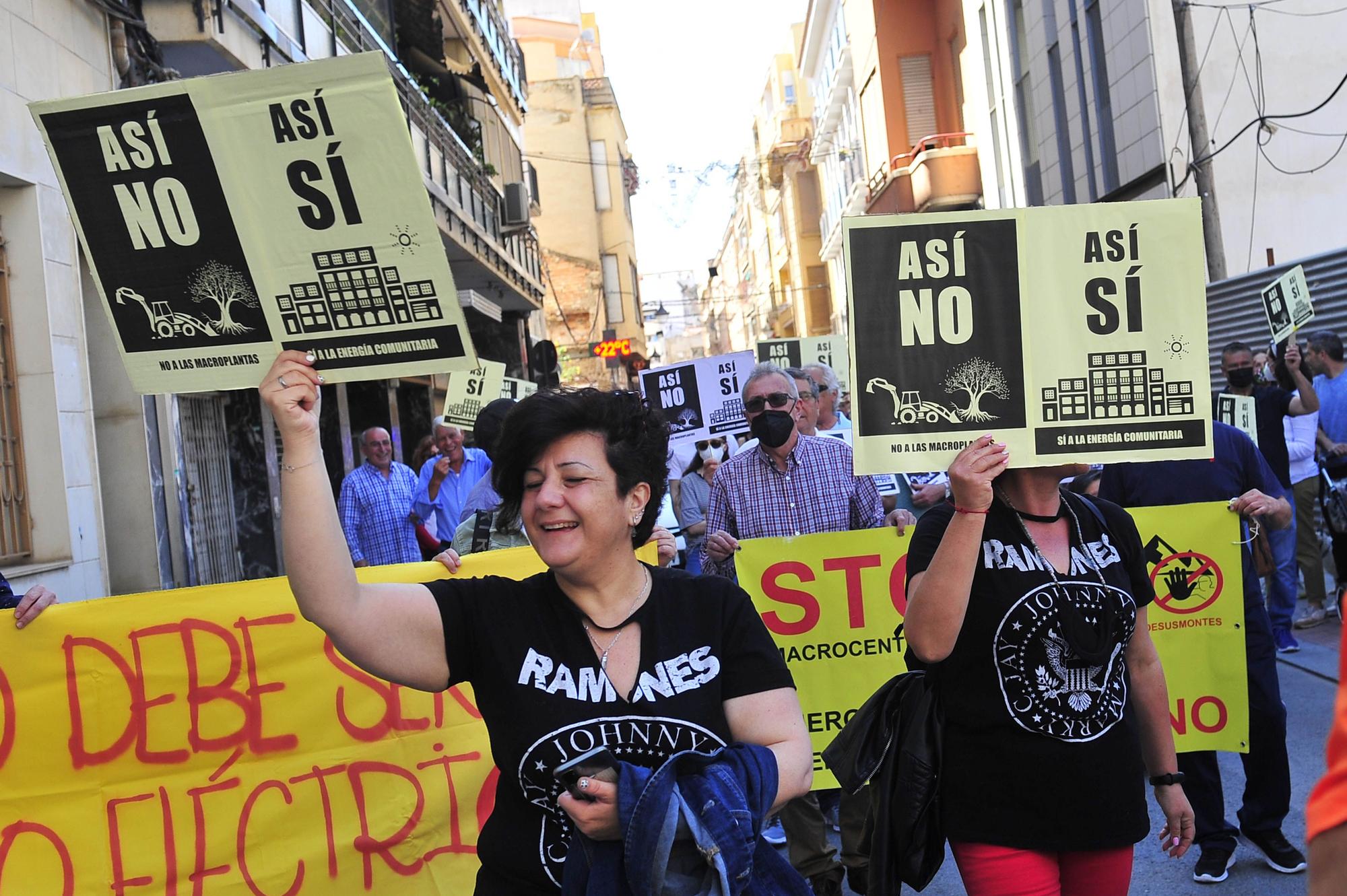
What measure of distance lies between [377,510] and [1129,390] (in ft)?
22.1

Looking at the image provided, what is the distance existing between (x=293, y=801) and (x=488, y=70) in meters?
25.2

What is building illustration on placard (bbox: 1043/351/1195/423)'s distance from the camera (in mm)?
3262

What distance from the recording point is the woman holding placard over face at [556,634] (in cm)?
246

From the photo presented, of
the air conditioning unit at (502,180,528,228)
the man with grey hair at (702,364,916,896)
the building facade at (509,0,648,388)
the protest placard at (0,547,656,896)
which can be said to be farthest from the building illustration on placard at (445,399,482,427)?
the building facade at (509,0,648,388)

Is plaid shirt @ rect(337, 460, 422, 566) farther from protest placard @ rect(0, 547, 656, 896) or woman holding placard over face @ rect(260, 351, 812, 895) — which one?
woman holding placard over face @ rect(260, 351, 812, 895)

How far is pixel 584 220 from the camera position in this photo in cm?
5391

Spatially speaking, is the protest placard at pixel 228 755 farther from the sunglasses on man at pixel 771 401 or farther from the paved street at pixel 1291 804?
the paved street at pixel 1291 804

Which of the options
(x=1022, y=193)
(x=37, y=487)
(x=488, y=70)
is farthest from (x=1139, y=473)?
(x=488, y=70)

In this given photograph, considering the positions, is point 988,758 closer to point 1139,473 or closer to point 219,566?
point 1139,473

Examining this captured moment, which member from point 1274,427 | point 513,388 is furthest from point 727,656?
point 513,388

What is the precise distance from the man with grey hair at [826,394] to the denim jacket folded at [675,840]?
6.40m

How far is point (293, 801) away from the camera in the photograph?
4668 millimetres

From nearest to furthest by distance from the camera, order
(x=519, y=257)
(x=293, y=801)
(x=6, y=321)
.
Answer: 1. (x=293, y=801)
2. (x=6, y=321)
3. (x=519, y=257)

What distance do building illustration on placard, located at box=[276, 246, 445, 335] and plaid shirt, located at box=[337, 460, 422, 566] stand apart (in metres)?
6.58
